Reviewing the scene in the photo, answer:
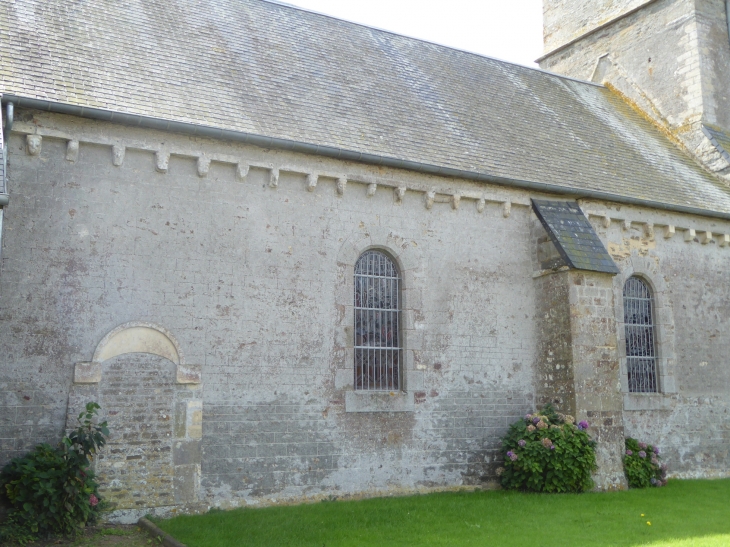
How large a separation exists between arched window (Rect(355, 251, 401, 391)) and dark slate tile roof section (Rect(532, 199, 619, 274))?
113 inches

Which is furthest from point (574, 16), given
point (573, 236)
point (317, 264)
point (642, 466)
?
point (317, 264)

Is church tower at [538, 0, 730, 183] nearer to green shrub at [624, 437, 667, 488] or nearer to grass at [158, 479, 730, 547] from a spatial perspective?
green shrub at [624, 437, 667, 488]

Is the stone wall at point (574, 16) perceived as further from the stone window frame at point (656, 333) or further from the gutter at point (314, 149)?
the stone window frame at point (656, 333)

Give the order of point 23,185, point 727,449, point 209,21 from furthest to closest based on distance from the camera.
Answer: point 727,449 → point 209,21 → point 23,185

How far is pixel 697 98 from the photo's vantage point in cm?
1753

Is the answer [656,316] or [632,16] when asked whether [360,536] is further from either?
[632,16]

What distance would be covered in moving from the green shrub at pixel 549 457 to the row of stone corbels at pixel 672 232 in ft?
13.3

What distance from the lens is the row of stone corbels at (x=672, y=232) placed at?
1370 cm

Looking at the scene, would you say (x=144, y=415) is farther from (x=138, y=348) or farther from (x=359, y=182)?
(x=359, y=182)

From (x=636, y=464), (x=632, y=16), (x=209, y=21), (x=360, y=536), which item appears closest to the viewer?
(x=360, y=536)

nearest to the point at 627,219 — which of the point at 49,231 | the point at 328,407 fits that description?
the point at 328,407

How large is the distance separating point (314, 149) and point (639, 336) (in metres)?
7.42

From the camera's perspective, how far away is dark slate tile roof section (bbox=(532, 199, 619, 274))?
12.2 m

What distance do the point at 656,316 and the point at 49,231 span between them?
10886mm
